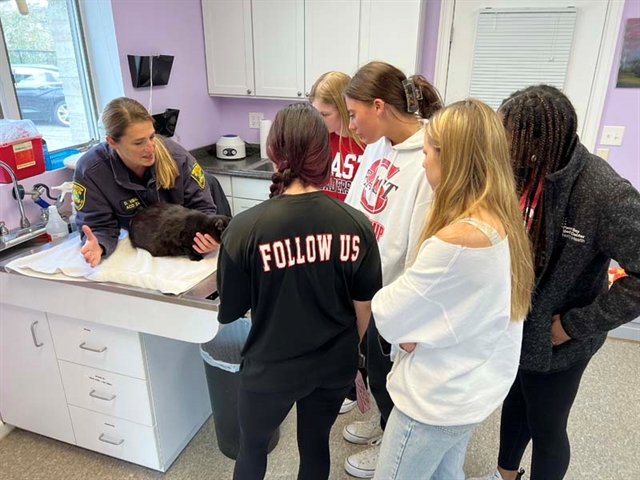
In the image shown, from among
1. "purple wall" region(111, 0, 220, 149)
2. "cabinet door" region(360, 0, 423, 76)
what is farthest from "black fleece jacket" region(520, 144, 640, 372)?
"purple wall" region(111, 0, 220, 149)

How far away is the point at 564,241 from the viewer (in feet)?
3.84

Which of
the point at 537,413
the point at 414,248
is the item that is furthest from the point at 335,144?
the point at 537,413

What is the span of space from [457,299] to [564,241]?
388 mm

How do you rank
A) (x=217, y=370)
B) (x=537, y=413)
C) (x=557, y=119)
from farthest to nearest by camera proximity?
(x=217, y=370), (x=537, y=413), (x=557, y=119)

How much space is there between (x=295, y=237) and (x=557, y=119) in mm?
666

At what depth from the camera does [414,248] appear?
127cm

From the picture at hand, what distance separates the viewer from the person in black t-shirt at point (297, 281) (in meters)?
1.09

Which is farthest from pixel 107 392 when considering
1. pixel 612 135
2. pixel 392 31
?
pixel 612 135

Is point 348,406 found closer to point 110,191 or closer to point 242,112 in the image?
point 110,191

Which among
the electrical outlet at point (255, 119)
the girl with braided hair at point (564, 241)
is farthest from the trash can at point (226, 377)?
the electrical outlet at point (255, 119)

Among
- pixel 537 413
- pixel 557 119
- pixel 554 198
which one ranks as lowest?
pixel 537 413

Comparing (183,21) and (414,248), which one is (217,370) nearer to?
(414,248)

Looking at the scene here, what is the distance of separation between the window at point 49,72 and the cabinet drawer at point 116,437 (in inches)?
53.5

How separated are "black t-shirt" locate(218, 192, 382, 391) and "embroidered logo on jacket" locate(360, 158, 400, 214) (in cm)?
30
